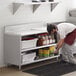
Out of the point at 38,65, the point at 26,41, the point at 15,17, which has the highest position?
the point at 15,17

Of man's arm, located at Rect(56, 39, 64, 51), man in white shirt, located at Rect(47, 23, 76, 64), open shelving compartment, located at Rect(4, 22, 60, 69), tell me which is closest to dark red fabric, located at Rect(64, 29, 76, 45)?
man in white shirt, located at Rect(47, 23, 76, 64)

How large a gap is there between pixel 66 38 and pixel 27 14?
98 cm

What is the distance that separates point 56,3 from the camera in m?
5.81

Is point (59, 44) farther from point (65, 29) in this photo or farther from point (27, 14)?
point (27, 14)

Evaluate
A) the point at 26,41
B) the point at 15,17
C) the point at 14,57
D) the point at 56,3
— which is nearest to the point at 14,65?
the point at 14,57

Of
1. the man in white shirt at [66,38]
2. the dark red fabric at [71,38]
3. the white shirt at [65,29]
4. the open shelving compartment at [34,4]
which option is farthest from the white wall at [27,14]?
the dark red fabric at [71,38]

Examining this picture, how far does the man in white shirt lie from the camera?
199 inches

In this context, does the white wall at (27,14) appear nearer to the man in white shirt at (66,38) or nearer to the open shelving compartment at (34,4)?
the open shelving compartment at (34,4)

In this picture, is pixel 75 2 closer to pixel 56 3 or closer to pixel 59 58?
pixel 56 3

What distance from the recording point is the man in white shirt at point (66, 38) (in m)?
5.07

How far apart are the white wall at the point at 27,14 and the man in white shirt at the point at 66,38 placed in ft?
1.52

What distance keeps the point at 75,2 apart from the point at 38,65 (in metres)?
2.27

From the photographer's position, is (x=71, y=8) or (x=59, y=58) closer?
(x=59, y=58)

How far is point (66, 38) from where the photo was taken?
205 inches
